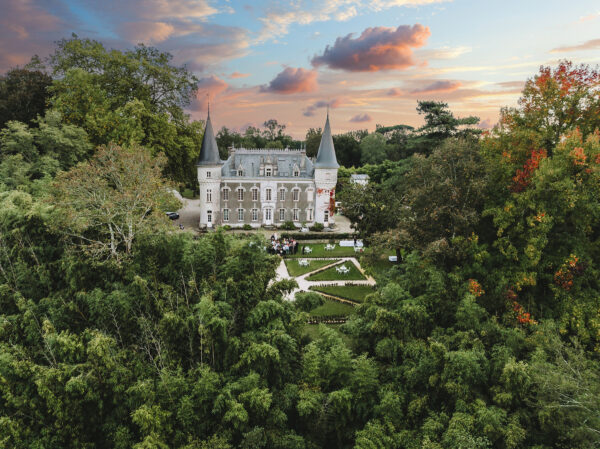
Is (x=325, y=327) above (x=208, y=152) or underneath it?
underneath

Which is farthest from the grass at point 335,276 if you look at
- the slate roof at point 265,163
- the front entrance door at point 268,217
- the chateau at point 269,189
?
the slate roof at point 265,163

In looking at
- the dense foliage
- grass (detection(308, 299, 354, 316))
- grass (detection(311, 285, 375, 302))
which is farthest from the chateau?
the dense foliage

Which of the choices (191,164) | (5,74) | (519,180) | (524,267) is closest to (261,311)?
(524,267)

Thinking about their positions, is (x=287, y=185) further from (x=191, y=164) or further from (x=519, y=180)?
(x=519, y=180)

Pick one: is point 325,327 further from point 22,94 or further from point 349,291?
point 22,94

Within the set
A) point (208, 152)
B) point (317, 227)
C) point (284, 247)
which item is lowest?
point (284, 247)

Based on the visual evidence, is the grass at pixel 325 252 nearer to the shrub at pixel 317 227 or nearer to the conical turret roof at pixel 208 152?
the shrub at pixel 317 227

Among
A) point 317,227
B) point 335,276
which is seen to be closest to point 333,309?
point 335,276
